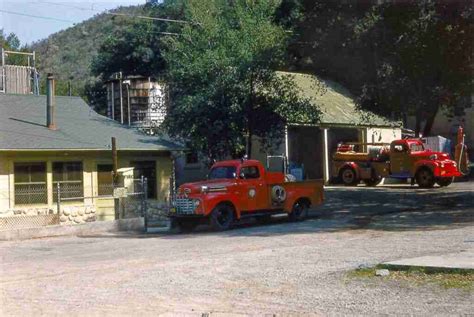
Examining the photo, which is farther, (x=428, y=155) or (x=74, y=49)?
(x=74, y=49)

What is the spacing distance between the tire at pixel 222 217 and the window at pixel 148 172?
276 inches

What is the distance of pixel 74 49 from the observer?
107 meters

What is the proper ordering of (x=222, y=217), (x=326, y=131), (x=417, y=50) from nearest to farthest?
1. (x=222, y=217)
2. (x=417, y=50)
3. (x=326, y=131)

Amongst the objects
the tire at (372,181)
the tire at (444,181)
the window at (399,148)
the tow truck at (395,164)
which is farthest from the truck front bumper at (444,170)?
the tire at (372,181)

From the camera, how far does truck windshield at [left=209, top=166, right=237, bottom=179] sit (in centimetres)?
2375

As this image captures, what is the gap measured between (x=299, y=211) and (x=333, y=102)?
1872 centimetres

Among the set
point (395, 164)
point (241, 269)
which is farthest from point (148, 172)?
point (241, 269)

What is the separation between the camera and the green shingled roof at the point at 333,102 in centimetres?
3988

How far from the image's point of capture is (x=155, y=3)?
58.6 meters

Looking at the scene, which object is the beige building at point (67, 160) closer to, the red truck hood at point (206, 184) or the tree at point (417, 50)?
the red truck hood at point (206, 184)

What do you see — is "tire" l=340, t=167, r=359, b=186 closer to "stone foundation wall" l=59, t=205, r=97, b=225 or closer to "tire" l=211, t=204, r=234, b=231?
"stone foundation wall" l=59, t=205, r=97, b=225

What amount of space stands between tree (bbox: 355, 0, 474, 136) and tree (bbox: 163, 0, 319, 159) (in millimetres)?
4351

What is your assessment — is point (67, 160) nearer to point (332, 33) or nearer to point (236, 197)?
point (236, 197)

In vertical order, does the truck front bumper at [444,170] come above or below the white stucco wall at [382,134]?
below
